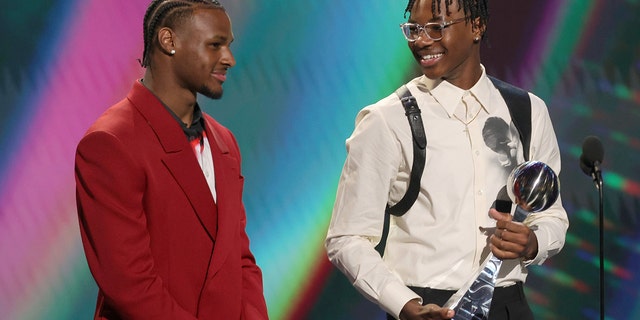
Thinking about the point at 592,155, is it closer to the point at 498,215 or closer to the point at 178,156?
the point at 498,215

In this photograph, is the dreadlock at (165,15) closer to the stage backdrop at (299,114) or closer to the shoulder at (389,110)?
the shoulder at (389,110)

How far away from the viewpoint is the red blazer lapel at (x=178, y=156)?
208cm

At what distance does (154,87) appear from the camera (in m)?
2.17

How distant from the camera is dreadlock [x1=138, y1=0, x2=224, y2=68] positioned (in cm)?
217

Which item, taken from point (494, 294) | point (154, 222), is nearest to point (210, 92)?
point (154, 222)

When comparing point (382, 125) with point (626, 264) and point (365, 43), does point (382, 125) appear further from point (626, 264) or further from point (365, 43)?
point (626, 264)

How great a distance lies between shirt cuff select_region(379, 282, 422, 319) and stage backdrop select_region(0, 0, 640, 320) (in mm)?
1239

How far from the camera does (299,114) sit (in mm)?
3488

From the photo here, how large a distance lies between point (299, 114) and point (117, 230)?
1.59 meters

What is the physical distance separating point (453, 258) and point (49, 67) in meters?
1.67

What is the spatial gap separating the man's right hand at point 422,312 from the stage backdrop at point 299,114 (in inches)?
50.3

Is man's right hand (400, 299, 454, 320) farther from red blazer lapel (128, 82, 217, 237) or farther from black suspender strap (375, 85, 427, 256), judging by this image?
red blazer lapel (128, 82, 217, 237)

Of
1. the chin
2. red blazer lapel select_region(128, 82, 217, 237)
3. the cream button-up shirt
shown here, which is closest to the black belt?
the cream button-up shirt

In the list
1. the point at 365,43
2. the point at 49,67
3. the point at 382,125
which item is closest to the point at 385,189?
the point at 382,125
